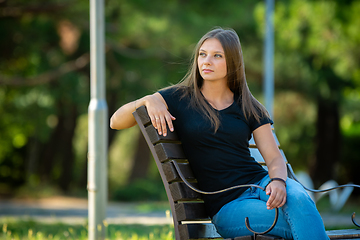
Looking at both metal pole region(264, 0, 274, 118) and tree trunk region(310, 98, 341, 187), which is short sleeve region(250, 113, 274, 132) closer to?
metal pole region(264, 0, 274, 118)

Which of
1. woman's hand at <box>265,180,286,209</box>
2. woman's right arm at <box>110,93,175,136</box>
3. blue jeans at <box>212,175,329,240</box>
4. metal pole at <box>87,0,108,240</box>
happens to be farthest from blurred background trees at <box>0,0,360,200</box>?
woman's hand at <box>265,180,286,209</box>

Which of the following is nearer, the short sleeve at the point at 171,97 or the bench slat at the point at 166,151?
the bench slat at the point at 166,151

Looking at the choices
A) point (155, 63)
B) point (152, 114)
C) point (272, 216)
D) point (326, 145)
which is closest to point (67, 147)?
point (155, 63)

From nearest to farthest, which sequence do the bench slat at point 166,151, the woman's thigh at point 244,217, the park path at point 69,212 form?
the woman's thigh at point 244,217 → the bench slat at point 166,151 → the park path at point 69,212

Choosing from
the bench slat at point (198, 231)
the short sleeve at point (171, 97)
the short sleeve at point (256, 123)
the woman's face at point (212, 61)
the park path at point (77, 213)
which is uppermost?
the woman's face at point (212, 61)

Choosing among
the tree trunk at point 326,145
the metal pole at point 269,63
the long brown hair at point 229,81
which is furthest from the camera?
the tree trunk at point 326,145

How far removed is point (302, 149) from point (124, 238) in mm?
15913

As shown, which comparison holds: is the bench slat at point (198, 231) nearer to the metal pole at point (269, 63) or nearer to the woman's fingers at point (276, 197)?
the woman's fingers at point (276, 197)

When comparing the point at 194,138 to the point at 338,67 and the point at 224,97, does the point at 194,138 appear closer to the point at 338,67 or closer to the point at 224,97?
the point at 224,97

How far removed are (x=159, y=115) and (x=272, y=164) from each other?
73 centimetres

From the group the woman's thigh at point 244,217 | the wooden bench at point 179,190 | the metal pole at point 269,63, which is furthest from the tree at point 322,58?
the woman's thigh at point 244,217

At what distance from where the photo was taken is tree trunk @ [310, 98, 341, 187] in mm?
15766

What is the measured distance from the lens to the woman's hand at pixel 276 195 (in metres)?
2.43

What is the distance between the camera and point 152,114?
8.96 feet
